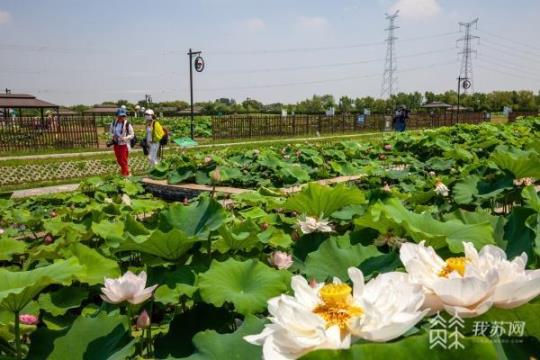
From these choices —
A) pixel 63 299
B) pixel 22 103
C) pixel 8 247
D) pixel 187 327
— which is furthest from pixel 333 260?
pixel 22 103

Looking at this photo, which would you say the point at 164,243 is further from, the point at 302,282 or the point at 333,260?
the point at 302,282

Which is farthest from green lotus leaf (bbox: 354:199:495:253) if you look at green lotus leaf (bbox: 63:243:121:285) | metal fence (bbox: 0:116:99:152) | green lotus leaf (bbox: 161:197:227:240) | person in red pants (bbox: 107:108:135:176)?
metal fence (bbox: 0:116:99:152)

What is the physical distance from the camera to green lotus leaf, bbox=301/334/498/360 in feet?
1.88

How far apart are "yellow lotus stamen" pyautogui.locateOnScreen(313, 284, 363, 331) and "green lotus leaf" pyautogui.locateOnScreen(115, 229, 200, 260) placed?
2.84 feet

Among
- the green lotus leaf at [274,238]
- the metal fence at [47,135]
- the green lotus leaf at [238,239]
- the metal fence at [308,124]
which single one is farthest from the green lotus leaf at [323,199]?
the metal fence at [308,124]

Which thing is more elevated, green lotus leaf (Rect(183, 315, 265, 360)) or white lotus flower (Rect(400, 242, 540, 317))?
white lotus flower (Rect(400, 242, 540, 317))

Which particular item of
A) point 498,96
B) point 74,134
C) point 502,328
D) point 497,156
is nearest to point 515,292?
point 502,328

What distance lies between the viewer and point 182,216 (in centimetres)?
185

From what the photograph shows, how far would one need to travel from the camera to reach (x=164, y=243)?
153cm

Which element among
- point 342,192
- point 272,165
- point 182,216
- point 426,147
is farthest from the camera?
point 426,147

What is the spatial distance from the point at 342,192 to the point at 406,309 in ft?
4.45

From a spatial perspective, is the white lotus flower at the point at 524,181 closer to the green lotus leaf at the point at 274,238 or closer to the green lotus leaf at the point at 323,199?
the green lotus leaf at the point at 323,199

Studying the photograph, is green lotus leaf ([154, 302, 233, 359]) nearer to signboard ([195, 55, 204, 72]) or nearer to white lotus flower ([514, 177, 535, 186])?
white lotus flower ([514, 177, 535, 186])

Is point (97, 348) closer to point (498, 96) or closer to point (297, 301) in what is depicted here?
point (297, 301)
